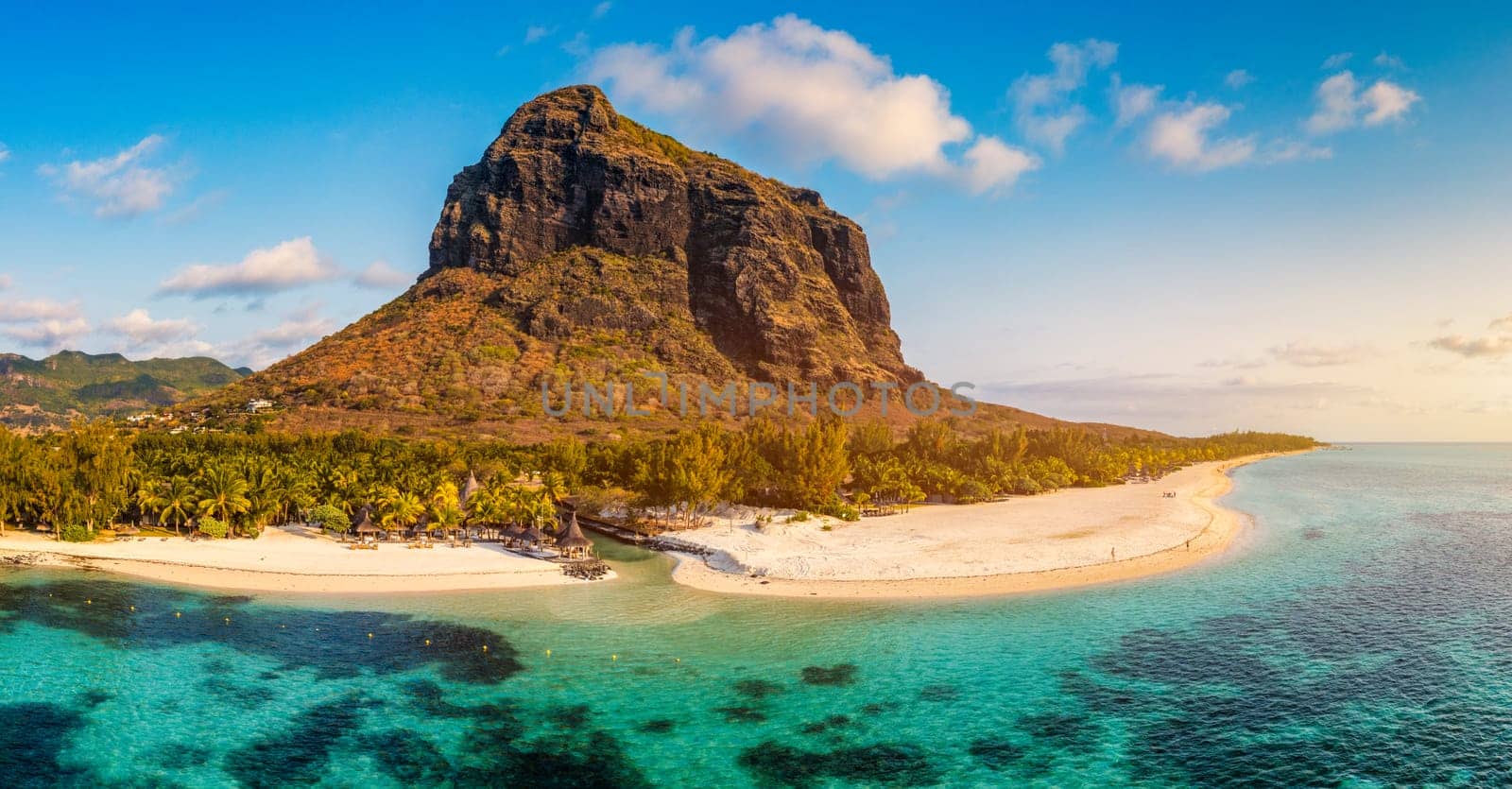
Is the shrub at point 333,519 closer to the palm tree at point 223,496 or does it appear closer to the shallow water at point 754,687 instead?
the palm tree at point 223,496

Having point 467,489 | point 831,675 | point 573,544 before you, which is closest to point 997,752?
point 831,675

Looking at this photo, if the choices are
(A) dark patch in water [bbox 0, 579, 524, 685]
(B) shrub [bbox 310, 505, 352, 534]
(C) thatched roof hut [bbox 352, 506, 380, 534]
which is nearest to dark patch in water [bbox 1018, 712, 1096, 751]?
(A) dark patch in water [bbox 0, 579, 524, 685]

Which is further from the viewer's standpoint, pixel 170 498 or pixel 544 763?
pixel 170 498

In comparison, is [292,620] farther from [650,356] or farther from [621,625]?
[650,356]

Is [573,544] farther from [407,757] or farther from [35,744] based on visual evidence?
[35,744]

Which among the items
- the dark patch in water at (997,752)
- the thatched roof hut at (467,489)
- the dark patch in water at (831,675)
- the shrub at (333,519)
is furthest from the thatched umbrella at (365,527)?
the dark patch in water at (997,752)

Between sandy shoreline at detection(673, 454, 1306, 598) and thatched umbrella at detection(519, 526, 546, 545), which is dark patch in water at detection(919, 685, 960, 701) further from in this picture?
thatched umbrella at detection(519, 526, 546, 545)

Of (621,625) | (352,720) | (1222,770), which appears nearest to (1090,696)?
(1222,770)
